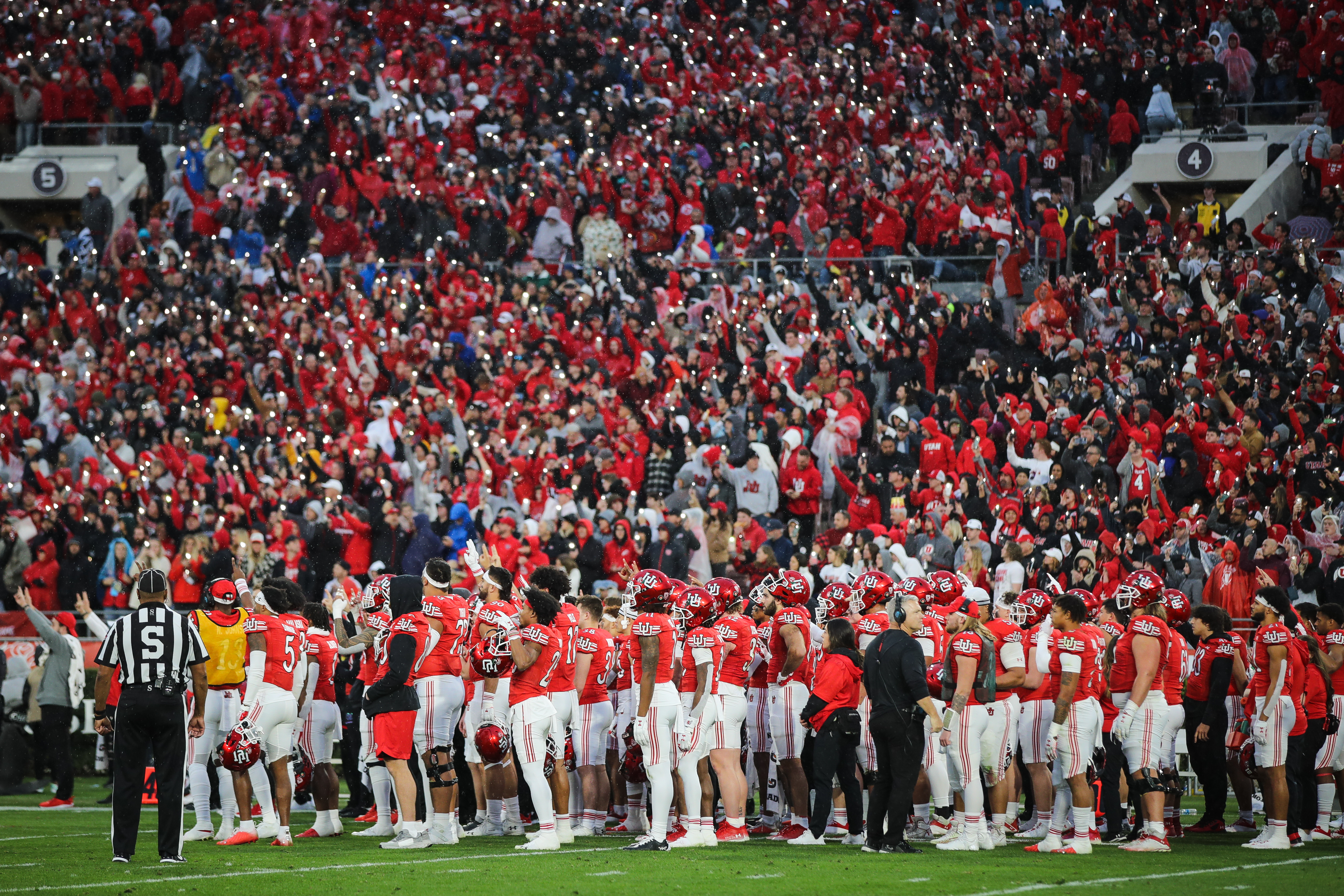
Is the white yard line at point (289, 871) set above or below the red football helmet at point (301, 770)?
below

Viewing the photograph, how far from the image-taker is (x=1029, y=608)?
1221cm

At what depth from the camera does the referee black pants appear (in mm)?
10492

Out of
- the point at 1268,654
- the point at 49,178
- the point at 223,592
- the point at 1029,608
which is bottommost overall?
the point at 1268,654

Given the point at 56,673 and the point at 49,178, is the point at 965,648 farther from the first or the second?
the point at 49,178

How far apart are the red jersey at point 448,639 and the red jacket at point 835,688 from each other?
2504 millimetres

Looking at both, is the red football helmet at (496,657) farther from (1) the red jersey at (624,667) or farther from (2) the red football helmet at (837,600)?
(2) the red football helmet at (837,600)

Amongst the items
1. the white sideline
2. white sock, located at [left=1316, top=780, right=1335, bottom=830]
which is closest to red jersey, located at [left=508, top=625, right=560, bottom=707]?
the white sideline

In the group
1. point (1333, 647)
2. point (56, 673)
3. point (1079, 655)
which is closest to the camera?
point (1079, 655)

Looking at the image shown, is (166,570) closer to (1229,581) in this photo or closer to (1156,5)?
(1229,581)

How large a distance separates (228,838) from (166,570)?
26.6 ft

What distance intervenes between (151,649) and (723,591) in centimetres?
388

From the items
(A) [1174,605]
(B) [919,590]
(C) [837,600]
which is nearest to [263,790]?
(C) [837,600]

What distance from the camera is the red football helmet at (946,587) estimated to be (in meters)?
12.4

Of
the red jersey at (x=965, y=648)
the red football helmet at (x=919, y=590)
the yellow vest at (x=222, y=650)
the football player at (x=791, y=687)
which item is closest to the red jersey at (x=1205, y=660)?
the red football helmet at (x=919, y=590)
